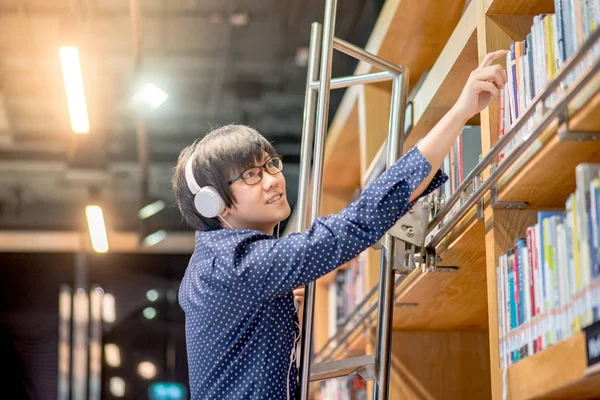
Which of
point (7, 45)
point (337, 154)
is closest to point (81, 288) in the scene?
point (7, 45)

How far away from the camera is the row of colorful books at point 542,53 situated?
144 centimetres

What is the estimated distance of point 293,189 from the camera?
7.59 meters

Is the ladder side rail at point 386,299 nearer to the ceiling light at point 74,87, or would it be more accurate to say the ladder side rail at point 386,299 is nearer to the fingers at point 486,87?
the fingers at point 486,87

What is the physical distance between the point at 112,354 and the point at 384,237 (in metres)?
6.57

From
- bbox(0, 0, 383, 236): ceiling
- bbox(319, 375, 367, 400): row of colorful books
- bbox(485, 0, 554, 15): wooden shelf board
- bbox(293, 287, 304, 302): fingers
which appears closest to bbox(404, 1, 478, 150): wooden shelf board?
bbox(485, 0, 554, 15): wooden shelf board

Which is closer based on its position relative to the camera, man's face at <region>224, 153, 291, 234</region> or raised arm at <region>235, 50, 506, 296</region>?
raised arm at <region>235, 50, 506, 296</region>

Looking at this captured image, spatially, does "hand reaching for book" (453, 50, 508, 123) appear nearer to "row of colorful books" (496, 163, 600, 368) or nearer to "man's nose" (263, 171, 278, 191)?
"row of colorful books" (496, 163, 600, 368)

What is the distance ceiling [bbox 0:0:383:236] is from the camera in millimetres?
4973

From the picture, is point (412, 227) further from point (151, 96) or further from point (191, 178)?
point (151, 96)

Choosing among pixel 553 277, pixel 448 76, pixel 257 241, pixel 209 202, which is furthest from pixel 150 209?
pixel 553 277

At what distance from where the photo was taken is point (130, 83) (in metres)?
5.88

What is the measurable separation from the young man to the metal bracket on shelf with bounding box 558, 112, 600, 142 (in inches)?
11.5

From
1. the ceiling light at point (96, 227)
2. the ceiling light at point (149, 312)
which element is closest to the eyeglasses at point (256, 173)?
the ceiling light at point (96, 227)

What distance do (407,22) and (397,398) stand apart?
1311 millimetres
